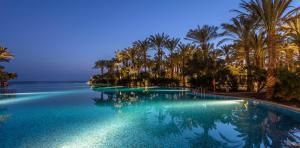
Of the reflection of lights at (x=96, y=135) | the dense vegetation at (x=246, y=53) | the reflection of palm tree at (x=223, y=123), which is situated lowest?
the reflection of lights at (x=96, y=135)

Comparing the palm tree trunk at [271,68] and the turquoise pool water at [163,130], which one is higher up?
the palm tree trunk at [271,68]

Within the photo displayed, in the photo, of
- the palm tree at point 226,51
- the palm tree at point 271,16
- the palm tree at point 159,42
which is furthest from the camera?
the palm tree at point 159,42

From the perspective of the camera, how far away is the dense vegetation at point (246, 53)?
50.6 feet

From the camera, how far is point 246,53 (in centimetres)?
2261

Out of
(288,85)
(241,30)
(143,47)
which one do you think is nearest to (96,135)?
(288,85)

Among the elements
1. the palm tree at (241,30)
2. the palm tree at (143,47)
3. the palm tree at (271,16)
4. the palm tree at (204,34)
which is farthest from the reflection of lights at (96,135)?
the palm tree at (143,47)

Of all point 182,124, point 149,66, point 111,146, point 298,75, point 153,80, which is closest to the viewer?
point 111,146

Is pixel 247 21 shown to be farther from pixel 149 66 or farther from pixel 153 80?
pixel 149 66

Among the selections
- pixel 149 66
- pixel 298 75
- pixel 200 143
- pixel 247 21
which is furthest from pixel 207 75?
pixel 149 66

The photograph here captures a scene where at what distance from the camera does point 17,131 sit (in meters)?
8.80

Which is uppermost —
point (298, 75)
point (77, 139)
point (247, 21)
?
point (247, 21)

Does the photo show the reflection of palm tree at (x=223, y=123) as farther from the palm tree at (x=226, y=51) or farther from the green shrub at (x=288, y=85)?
the palm tree at (x=226, y=51)

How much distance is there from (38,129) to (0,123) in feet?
8.28

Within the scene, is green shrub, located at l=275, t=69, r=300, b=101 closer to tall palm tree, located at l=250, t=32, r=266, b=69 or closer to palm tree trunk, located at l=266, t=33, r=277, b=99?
palm tree trunk, located at l=266, t=33, r=277, b=99
